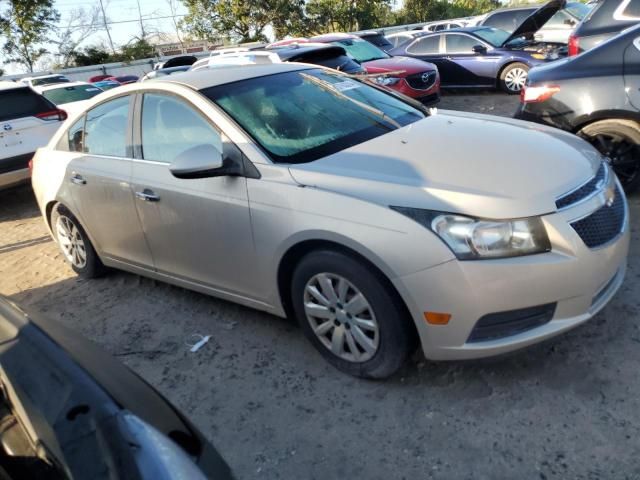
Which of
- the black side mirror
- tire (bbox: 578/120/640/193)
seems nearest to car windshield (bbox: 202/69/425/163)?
tire (bbox: 578/120/640/193)

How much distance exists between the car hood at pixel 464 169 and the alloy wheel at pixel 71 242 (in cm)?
259

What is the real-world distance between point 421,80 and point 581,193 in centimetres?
730

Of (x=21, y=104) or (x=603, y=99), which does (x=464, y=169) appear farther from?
(x=21, y=104)

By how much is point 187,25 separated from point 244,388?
35.4 meters

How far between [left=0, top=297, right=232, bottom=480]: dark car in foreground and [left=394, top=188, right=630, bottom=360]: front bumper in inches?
51.4

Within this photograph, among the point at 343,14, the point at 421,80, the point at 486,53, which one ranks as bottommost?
the point at 421,80

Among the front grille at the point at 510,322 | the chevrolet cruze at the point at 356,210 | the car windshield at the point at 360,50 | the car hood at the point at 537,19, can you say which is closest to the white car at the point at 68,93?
the car windshield at the point at 360,50

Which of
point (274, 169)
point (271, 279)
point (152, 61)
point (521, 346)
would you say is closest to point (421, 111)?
point (274, 169)

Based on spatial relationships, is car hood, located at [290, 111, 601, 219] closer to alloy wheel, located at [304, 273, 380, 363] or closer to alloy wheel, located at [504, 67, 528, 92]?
alloy wheel, located at [304, 273, 380, 363]

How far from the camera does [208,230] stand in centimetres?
340

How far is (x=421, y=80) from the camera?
9.59 metres

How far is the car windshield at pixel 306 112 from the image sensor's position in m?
3.24

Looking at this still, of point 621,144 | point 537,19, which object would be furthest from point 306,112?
point 537,19

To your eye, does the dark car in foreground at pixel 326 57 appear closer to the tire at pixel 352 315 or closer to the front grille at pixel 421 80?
the front grille at pixel 421 80
